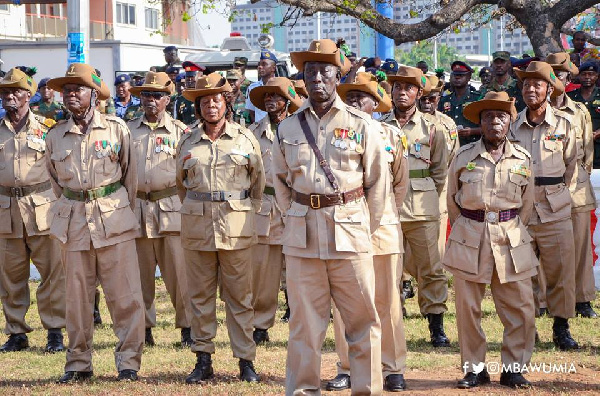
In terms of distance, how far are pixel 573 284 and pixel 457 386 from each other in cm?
Result: 219

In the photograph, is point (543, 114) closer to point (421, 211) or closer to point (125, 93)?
point (421, 211)

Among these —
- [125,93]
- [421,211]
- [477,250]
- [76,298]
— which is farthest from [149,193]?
[125,93]

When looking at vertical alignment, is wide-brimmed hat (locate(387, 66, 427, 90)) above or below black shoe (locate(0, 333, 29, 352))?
above

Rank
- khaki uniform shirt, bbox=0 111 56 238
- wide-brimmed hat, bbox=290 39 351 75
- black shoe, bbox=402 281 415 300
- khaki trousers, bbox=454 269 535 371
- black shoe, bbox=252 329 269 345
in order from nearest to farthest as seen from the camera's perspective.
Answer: wide-brimmed hat, bbox=290 39 351 75 < khaki trousers, bbox=454 269 535 371 < khaki uniform shirt, bbox=0 111 56 238 < black shoe, bbox=252 329 269 345 < black shoe, bbox=402 281 415 300

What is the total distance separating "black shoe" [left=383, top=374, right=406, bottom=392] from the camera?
8.41 metres

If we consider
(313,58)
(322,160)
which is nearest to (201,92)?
(313,58)

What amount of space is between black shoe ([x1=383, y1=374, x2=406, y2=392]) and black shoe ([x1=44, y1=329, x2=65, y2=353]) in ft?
11.6

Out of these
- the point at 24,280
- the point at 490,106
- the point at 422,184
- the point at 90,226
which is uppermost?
the point at 490,106

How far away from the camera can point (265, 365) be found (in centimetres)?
938

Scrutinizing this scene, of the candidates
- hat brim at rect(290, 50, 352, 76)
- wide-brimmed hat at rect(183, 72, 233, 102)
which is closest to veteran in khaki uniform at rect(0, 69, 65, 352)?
wide-brimmed hat at rect(183, 72, 233, 102)

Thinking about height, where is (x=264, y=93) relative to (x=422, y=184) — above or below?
above

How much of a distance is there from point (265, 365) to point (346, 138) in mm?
2744

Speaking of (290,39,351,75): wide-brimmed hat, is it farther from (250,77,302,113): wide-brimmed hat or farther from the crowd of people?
(250,77,302,113): wide-brimmed hat

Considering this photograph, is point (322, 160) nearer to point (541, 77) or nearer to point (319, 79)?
point (319, 79)
